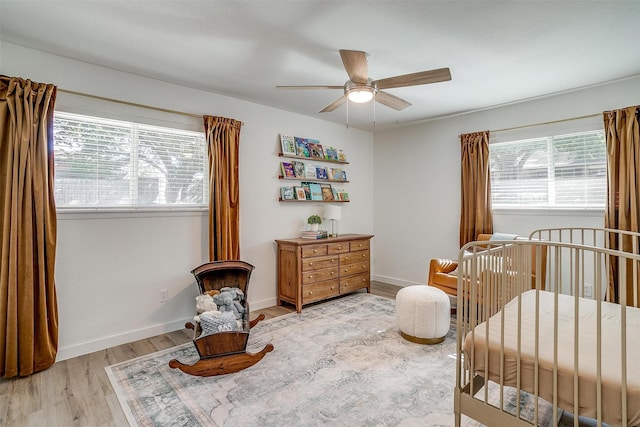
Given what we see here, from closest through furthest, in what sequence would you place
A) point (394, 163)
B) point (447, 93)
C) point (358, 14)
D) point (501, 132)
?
point (358, 14) → point (447, 93) → point (501, 132) → point (394, 163)

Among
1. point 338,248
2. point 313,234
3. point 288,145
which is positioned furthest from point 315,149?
point 338,248

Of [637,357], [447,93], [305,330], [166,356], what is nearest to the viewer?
[637,357]

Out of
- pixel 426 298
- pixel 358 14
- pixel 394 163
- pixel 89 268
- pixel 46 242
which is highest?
pixel 358 14

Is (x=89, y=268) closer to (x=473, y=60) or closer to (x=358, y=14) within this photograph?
(x=358, y=14)

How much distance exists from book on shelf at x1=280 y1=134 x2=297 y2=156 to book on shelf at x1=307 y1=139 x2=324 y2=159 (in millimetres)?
266

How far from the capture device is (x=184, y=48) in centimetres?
247

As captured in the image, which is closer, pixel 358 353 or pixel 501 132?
pixel 358 353

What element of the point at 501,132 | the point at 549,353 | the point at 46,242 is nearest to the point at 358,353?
the point at 549,353

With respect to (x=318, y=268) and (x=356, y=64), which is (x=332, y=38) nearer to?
(x=356, y=64)

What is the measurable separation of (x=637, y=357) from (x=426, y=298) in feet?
5.10

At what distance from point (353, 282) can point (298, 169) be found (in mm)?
1674

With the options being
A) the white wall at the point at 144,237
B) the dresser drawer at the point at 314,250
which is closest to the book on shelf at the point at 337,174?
the white wall at the point at 144,237

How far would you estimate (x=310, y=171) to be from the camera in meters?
4.33

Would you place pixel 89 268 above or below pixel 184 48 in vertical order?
below
